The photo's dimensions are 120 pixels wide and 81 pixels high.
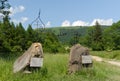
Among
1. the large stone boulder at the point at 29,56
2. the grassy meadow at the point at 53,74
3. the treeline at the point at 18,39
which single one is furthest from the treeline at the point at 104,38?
the large stone boulder at the point at 29,56

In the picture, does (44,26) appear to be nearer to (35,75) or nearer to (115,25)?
(35,75)

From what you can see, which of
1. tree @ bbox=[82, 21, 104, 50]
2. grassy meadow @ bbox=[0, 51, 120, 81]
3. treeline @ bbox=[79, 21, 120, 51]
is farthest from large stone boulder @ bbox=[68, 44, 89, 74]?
tree @ bbox=[82, 21, 104, 50]

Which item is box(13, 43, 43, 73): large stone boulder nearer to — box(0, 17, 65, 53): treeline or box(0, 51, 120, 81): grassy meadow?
box(0, 51, 120, 81): grassy meadow

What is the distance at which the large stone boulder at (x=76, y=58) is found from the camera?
14.8 metres

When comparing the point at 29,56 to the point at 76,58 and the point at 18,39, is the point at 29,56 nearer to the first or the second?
the point at 76,58

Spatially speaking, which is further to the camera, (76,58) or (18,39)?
(18,39)

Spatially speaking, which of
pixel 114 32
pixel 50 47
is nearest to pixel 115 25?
pixel 114 32

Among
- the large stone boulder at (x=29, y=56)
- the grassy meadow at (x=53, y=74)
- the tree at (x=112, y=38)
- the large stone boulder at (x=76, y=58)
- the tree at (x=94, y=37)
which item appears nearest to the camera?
the grassy meadow at (x=53, y=74)

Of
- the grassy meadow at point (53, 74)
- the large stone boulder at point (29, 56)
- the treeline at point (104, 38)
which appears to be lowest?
the treeline at point (104, 38)

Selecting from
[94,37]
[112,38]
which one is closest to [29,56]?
[112,38]

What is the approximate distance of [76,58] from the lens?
588 inches

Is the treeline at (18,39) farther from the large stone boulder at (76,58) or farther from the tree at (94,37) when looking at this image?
the large stone boulder at (76,58)

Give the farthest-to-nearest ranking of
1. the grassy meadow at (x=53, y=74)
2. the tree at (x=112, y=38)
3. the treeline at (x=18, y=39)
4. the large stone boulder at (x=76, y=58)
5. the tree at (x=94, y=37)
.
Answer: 1. the tree at (x=94, y=37)
2. the tree at (x=112, y=38)
3. the treeline at (x=18, y=39)
4. the large stone boulder at (x=76, y=58)
5. the grassy meadow at (x=53, y=74)

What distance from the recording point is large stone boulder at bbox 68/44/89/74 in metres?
14.8
